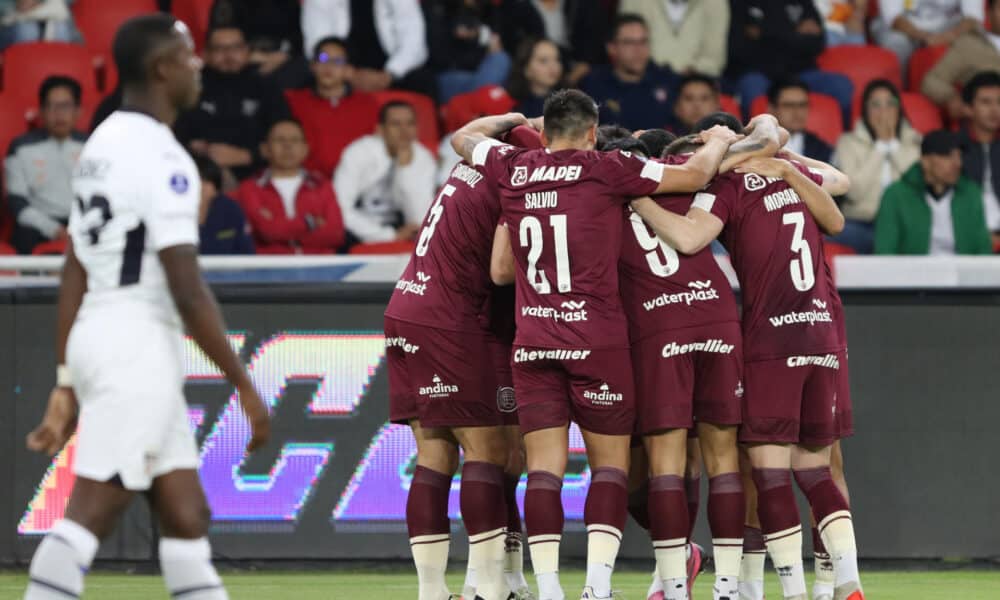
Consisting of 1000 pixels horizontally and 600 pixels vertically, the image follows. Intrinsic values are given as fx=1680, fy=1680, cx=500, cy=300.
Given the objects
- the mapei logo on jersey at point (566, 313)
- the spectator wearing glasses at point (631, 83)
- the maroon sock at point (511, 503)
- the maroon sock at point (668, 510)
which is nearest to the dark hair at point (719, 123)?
the mapei logo on jersey at point (566, 313)

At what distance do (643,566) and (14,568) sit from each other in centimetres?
365

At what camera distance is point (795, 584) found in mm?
7512

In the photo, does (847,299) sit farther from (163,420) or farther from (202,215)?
(163,420)

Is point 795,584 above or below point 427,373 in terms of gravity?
below

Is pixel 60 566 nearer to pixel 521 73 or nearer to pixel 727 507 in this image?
pixel 727 507

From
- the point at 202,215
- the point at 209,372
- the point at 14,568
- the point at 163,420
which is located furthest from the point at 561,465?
the point at 202,215

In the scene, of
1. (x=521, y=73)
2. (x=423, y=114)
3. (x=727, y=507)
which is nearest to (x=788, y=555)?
(x=727, y=507)

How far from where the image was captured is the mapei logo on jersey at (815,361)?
7.50 metres

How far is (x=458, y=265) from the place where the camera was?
7.73 metres

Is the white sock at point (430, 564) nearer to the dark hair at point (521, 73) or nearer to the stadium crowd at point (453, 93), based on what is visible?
the stadium crowd at point (453, 93)

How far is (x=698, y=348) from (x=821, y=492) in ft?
3.08

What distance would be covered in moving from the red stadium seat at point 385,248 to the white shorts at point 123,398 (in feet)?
21.9

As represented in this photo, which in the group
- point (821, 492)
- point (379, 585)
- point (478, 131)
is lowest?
point (379, 585)

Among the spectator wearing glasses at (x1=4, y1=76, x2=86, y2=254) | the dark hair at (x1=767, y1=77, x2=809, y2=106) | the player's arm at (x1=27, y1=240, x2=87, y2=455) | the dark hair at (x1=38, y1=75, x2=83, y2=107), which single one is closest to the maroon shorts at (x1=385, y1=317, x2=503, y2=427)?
the player's arm at (x1=27, y1=240, x2=87, y2=455)
